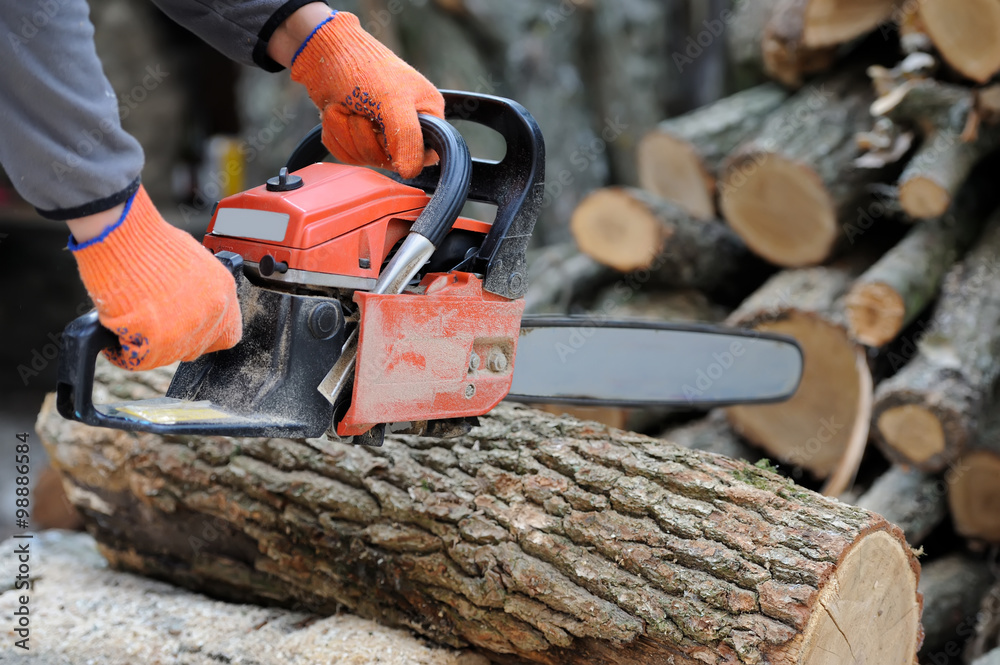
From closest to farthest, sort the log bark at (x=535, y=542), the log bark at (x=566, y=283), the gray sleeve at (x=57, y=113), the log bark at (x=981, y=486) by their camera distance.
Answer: the gray sleeve at (x=57, y=113), the log bark at (x=535, y=542), the log bark at (x=981, y=486), the log bark at (x=566, y=283)

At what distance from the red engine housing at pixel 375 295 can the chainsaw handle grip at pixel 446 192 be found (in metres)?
0.07

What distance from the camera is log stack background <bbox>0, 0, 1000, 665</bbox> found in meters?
1.83

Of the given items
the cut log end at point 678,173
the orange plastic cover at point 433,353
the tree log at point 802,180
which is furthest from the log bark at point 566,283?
the orange plastic cover at point 433,353

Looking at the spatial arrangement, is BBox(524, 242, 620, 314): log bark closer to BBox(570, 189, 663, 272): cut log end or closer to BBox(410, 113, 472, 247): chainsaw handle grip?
BBox(570, 189, 663, 272): cut log end

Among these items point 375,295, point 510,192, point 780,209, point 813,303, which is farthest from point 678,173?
point 375,295

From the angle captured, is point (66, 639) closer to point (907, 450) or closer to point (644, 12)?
point (907, 450)

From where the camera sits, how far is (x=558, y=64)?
16.5 feet

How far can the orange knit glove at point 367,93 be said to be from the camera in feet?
4.84

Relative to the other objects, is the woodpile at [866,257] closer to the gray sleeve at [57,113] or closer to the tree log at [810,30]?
the tree log at [810,30]

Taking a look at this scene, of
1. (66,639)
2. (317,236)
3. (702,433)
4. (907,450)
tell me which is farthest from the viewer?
(702,433)

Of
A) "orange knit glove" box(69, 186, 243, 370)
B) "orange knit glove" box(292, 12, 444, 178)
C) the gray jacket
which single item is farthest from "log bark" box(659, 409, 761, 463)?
→ the gray jacket

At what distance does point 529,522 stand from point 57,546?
1811 mm

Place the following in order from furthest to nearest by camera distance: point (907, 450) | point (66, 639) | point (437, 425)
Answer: point (907, 450)
point (66, 639)
point (437, 425)

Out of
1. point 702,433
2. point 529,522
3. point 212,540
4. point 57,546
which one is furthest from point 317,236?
point 702,433
